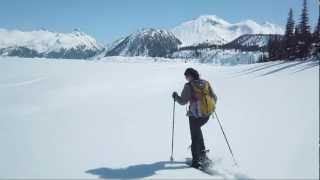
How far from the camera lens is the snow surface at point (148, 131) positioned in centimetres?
851

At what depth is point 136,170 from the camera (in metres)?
8.76

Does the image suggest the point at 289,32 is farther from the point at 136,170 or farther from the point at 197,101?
the point at 136,170

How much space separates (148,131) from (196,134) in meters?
4.00

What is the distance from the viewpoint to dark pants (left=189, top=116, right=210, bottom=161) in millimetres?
8570

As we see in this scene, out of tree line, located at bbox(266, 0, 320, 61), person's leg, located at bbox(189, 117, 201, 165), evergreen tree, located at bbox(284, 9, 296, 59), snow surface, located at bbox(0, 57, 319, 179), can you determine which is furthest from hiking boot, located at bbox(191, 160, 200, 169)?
evergreen tree, located at bbox(284, 9, 296, 59)

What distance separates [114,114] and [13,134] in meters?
3.94

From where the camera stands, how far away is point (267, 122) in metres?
11.1

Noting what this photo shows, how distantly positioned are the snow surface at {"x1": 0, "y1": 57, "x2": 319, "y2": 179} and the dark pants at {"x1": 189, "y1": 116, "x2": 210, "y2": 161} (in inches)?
15.3

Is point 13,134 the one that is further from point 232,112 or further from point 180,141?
point 232,112

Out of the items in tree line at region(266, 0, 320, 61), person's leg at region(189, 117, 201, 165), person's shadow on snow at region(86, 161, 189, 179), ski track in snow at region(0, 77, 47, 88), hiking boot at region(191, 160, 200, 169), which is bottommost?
person's shadow on snow at region(86, 161, 189, 179)

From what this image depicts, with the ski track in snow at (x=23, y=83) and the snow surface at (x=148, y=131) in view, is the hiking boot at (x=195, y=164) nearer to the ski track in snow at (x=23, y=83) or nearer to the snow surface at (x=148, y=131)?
the snow surface at (x=148, y=131)

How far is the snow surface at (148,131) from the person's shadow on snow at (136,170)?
0.02 m

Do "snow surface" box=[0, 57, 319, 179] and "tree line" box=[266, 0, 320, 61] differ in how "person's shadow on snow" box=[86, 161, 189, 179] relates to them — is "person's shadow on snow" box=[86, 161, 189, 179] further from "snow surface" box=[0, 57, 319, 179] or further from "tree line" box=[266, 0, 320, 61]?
"tree line" box=[266, 0, 320, 61]

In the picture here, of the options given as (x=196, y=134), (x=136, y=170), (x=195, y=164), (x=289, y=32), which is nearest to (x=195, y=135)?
(x=196, y=134)
